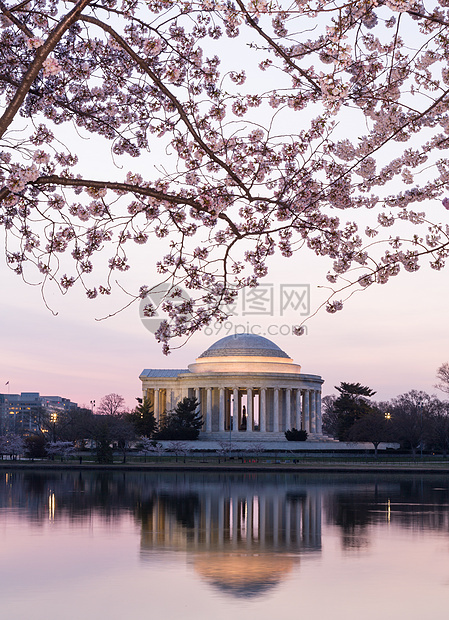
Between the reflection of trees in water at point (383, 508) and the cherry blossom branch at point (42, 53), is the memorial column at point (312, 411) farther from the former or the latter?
the cherry blossom branch at point (42, 53)

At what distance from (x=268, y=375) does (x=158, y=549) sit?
91282 millimetres

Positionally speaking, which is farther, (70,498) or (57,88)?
(70,498)

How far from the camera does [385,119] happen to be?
551 inches

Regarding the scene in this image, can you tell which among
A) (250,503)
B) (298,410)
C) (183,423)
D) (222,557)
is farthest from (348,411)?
(222,557)

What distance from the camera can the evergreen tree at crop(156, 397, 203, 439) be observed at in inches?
4264

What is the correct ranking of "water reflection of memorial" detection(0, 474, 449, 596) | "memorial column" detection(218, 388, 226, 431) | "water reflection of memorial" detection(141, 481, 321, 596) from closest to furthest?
1. "water reflection of memorial" detection(141, 481, 321, 596)
2. "water reflection of memorial" detection(0, 474, 449, 596)
3. "memorial column" detection(218, 388, 226, 431)

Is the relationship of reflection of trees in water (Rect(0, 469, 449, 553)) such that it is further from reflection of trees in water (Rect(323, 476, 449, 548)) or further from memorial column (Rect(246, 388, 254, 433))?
memorial column (Rect(246, 388, 254, 433))

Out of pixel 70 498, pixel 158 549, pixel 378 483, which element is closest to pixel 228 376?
pixel 378 483

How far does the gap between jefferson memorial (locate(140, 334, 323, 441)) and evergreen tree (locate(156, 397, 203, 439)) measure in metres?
4.99

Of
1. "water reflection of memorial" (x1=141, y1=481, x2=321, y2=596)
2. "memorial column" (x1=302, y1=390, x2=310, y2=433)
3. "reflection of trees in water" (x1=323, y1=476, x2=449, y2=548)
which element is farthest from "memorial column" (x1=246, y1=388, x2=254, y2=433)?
"water reflection of memorial" (x1=141, y1=481, x2=321, y2=596)

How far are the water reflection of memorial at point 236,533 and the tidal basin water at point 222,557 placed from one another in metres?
0.06

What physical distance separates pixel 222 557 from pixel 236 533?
208 inches

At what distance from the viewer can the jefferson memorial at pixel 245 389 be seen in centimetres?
Result: 11550

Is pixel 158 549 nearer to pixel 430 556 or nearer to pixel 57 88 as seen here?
pixel 430 556
